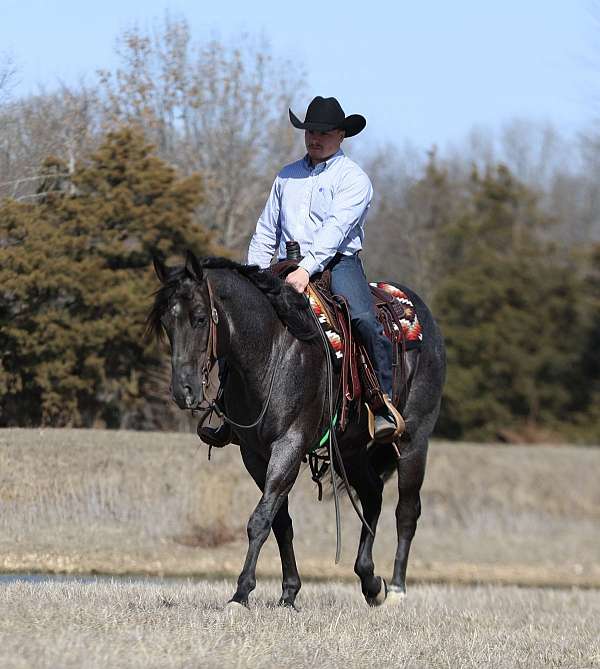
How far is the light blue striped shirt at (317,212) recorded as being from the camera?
9.19 metres

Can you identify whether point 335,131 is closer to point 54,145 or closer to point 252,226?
point 54,145

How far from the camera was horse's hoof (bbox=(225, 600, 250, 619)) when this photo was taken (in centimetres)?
762

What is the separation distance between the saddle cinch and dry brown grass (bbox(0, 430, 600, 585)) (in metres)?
4.29

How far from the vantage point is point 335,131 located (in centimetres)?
957

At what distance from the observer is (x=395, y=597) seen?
1029 cm

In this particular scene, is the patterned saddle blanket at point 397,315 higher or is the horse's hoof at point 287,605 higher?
the patterned saddle blanket at point 397,315

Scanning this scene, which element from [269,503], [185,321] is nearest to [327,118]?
[185,321]

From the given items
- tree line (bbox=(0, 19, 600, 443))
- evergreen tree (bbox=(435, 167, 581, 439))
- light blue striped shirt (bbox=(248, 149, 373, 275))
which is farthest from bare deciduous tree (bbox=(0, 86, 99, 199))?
evergreen tree (bbox=(435, 167, 581, 439))

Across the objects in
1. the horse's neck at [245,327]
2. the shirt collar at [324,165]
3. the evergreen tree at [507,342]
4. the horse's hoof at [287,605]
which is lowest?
the evergreen tree at [507,342]

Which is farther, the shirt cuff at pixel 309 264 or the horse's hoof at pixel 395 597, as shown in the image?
the horse's hoof at pixel 395 597

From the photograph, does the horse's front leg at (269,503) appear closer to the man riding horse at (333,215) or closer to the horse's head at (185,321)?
the horse's head at (185,321)

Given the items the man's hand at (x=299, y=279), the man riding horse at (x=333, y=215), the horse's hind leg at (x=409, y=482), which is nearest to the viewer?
the man's hand at (x=299, y=279)

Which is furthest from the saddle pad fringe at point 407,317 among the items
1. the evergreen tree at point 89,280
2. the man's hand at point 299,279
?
the evergreen tree at point 89,280

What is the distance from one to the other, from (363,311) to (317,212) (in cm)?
80
